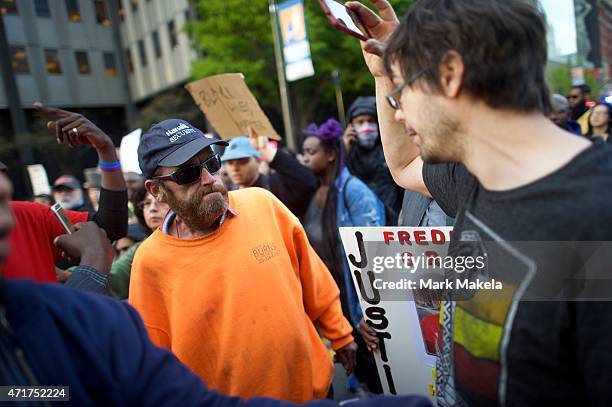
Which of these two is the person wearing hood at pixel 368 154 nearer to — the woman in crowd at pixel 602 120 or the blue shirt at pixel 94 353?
the woman in crowd at pixel 602 120

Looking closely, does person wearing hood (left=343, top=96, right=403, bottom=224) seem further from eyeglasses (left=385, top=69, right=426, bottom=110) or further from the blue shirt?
the blue shirt

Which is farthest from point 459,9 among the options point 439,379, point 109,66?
point 109,66

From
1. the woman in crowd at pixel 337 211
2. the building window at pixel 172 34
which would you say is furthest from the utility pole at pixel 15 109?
the woman in crowd at pixel 337 211

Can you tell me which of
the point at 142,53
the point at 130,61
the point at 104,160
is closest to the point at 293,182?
the point at 104,160

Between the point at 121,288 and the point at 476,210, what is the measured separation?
8.37ft

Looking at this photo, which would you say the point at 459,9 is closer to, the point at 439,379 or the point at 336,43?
the point at 439,379

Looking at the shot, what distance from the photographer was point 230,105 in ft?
12.3

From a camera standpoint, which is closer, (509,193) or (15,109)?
(509,193)

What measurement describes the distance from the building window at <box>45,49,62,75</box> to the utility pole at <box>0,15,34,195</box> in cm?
195

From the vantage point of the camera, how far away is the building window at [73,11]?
23467mm

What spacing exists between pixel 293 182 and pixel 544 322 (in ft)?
10.1

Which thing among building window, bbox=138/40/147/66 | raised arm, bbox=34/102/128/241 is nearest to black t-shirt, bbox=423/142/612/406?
raised arm, bbox=34/102/128/241

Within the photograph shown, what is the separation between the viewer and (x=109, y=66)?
1063 inches

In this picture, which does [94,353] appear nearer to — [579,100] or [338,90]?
[579,100]
